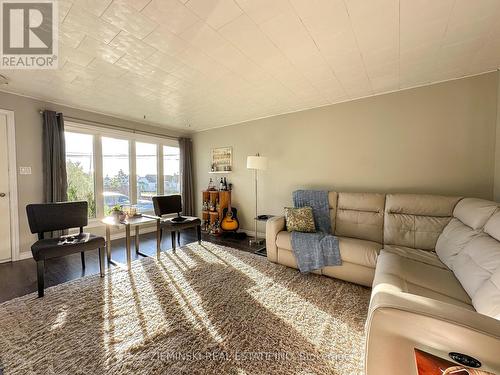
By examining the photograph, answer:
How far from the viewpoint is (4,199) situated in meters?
2.83

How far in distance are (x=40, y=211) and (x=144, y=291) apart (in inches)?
62.4

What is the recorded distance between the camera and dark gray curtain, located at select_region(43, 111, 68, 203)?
307 centimetres

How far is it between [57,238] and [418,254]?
12.7 feet

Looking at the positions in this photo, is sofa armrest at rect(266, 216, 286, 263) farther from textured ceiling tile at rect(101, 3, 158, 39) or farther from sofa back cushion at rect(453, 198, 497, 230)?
textured ceiling tile at rect(101, 3, 158, 39)

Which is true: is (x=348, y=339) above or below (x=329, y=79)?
below

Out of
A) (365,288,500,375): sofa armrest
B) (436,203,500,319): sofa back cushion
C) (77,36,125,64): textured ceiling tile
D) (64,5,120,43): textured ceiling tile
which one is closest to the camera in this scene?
(365,288,500,375): sofa armrest

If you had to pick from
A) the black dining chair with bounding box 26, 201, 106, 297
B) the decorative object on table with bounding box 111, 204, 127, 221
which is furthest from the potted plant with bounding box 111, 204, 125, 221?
the black dining chair with bounding box 26, 201, 106, 297

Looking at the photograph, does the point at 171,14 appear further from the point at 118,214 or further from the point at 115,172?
the point at 115,172

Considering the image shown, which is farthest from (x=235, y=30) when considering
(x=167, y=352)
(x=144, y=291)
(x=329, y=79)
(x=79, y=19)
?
(x=144, y=291)

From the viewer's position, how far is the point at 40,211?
93.0 inches

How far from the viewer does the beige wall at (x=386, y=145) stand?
91.9 inches

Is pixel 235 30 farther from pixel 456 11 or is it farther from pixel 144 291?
pixel 144 291

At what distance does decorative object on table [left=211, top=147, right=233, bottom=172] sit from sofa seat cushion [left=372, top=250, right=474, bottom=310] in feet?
11.0

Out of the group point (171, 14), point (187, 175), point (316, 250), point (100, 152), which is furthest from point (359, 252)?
point (100, 152)
